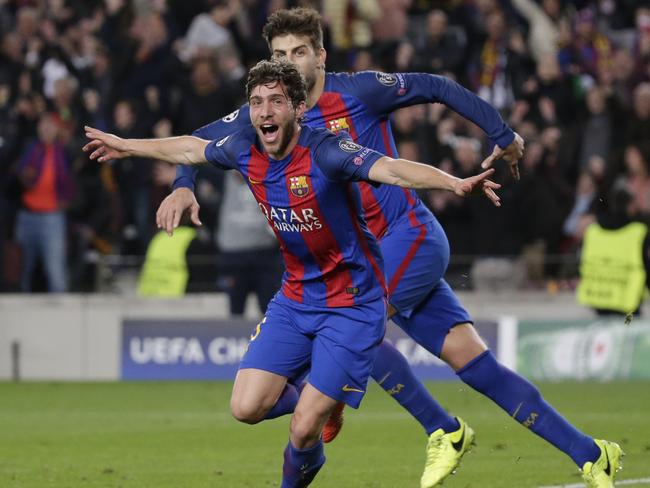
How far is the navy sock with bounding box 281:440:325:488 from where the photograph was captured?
7.25 metres

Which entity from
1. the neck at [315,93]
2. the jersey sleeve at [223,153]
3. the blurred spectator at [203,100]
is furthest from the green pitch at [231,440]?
the blurred spectator at [203,100]

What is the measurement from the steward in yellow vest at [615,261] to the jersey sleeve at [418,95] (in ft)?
23.3

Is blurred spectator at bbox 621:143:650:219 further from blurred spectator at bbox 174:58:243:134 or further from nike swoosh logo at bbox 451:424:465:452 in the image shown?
nike swoosh logo at bbox 451:424:465:452

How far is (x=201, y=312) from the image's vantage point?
16.6m

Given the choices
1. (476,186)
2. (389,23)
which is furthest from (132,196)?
(476,186)

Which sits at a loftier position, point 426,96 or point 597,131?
point 426,96

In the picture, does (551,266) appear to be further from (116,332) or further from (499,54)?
(116,332)

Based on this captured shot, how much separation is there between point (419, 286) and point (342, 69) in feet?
32.9

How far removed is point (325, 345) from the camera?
23.6 feet

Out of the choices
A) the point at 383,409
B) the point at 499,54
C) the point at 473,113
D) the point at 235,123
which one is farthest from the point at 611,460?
the point at 499,54

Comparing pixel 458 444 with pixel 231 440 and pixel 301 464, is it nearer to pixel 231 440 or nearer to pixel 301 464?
pixel 301 464

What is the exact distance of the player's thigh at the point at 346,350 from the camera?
7133 mm

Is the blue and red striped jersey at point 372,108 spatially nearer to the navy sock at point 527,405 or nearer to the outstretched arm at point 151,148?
the outstretched arm at point 151,148

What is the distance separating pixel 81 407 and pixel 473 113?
658cm
